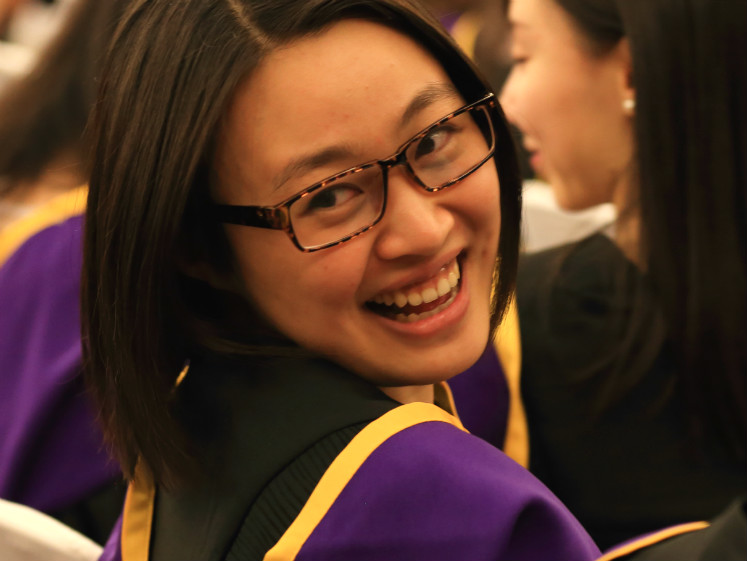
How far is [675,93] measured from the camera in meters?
1.39

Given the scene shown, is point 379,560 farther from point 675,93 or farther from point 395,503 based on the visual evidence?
point 675,93

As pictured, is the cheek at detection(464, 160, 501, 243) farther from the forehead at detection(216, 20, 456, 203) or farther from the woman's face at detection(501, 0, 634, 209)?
the woman's face at detection(501, 0, 634, 209)

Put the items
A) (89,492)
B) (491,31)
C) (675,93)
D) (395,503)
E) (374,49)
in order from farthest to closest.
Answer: (491,31) → (675,93) → (89,492) → (374,49) → (395,503)

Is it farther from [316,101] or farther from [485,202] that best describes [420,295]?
[316,101]

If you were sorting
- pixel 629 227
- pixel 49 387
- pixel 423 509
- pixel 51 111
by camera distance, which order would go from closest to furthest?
pixel 423 509 < pixel 49 387 < pixel 629 227 < pixel 51 111

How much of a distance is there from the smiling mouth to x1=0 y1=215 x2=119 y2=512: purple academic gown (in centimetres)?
52

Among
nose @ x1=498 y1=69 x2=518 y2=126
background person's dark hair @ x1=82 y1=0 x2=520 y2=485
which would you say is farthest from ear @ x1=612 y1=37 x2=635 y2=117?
background person's dark hair @ x1=82 y1=0 x2=520 y2=485

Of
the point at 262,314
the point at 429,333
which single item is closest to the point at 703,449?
the point at 429,333

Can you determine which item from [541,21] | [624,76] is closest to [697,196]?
[624,76]

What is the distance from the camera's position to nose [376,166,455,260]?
0.81 m

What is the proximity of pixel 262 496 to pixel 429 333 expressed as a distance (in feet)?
0.76

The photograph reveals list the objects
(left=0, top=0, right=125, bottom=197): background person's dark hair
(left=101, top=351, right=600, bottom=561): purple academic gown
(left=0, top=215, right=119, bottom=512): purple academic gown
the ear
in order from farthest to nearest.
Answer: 1. (left=0, top=0, right=125, bottom=197): background person's dark hair
2. the ear
3. (left=0, top=215, right=119, bottom=512): purple academic gown
4. (left=101, top=351, right=600, bottom=561): purple academic gown

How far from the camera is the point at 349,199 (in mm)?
815

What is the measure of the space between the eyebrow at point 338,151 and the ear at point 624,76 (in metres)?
0.83
